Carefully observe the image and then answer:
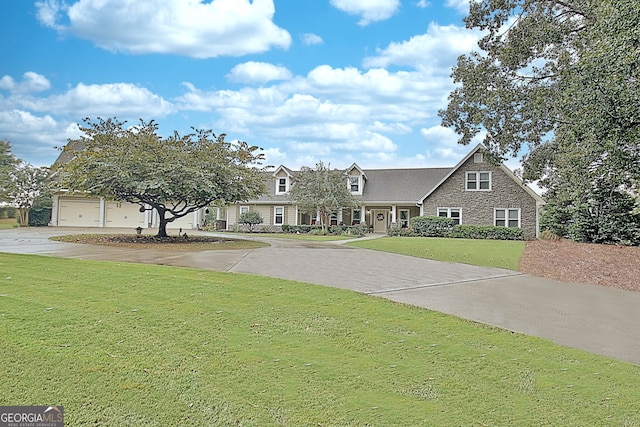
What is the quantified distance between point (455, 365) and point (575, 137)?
8945 mm

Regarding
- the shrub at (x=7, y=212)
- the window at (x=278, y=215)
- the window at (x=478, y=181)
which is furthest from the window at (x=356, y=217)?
the shrub at (x=7, y=212)

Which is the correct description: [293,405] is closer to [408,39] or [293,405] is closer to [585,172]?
[585,172]

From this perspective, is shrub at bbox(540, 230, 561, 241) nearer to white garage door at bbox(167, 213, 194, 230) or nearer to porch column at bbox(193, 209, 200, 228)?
porch column at bbox(193, 209, 200, 228)

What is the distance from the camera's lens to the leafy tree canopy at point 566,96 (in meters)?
9.45

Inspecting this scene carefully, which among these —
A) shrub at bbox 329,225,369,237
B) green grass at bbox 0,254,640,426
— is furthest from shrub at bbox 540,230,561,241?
green grass at bbox 0,254,640,426

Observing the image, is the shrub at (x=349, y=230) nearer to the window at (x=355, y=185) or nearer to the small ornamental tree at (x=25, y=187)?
the window at (x=355, y=185)

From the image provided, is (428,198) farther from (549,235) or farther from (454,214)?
(549,235)

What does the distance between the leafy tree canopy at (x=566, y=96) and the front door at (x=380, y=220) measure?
38.9 ft

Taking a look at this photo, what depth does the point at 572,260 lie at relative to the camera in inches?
576

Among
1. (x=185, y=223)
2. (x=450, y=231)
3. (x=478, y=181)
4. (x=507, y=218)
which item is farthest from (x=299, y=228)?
(x=507, y=218)

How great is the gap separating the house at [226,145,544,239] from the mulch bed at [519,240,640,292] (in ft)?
28.0

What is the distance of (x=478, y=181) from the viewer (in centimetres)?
2928

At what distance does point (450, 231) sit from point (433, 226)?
106cm

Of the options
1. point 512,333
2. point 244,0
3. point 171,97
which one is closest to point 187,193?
point 171,97
